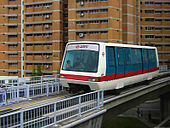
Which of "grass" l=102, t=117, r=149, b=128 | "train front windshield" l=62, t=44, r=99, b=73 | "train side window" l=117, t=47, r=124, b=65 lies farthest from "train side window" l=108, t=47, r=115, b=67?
"grass" l=102, t=117, r=149, b=128

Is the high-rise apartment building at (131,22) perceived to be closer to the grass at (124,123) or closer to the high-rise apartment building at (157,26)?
the high-rise apartment building at (157,26)

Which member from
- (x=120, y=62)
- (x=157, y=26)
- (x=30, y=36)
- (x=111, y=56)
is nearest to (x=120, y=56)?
(x=120, y=62)

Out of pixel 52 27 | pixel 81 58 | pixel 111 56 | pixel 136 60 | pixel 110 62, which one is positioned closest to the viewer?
pixel 81 58

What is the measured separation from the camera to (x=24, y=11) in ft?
154

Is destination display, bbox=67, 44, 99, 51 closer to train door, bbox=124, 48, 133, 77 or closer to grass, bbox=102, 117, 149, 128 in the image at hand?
train door, bbox=124, 48, 133, 77

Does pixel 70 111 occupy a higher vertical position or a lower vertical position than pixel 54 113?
lower

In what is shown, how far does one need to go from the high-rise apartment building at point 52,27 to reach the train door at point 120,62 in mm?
28533

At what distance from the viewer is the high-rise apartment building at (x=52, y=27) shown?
41469mm

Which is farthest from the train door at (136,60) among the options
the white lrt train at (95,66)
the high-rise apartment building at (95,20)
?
the high-rise apartment building at (95,20)

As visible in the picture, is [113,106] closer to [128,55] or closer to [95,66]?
[95,66]

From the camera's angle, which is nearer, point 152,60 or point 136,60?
point 136,60

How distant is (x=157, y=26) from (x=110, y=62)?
156ft

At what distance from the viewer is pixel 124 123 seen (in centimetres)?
3094

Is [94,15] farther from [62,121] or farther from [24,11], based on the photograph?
[62,121]
